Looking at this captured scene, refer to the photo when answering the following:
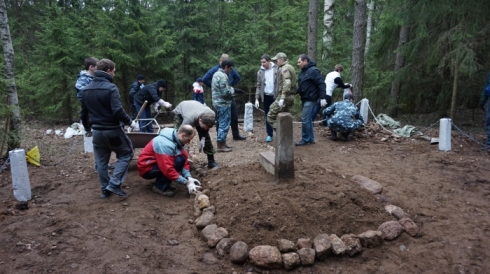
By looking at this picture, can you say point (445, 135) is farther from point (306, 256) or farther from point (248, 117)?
point (306, 256)

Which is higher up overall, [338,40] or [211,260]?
[338,40]

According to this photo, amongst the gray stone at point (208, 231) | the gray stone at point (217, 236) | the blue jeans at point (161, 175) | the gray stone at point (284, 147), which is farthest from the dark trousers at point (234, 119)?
the gray stone at point (217, 236)

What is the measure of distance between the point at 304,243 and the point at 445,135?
4.76 meters

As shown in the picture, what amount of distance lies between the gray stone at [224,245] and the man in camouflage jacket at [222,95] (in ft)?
10.5

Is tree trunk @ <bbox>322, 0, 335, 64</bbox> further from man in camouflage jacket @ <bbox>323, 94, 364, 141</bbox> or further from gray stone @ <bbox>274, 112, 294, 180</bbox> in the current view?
gray stone @ <bbox>274, 112, 294, 180</bbox>

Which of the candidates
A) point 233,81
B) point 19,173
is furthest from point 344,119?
point 19,173

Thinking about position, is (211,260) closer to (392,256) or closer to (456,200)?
(392,256)

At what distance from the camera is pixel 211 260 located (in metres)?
3.43

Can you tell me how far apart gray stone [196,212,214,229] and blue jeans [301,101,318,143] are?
3.81 meters

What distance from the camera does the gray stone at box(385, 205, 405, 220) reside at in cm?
412

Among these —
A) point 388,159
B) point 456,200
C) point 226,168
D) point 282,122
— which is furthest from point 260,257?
point 388,159

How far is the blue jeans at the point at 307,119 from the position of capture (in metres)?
7.16

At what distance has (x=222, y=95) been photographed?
20.8 ft

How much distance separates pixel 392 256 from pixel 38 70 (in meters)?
12.7
